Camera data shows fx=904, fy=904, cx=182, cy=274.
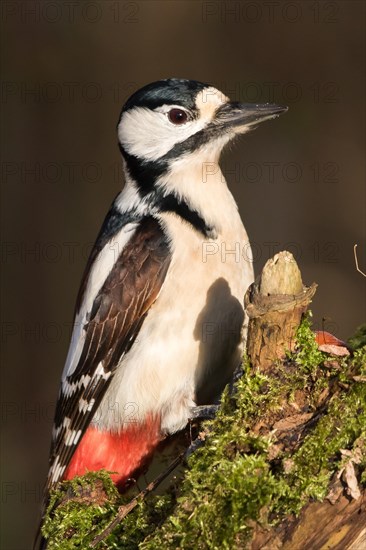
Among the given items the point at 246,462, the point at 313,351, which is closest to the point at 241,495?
the point at 246,462

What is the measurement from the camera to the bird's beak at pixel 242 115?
9.75 feet

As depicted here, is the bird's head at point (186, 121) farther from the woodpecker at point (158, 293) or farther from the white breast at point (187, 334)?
the white breast at point (187, 334)

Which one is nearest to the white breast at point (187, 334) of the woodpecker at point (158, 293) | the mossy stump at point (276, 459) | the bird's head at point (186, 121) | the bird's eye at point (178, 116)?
the woodpecker at point (158, 293)

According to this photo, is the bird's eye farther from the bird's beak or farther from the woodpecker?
the bird's beak

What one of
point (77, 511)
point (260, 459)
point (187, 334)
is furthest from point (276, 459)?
point (187, 334)

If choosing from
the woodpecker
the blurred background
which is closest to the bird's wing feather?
the woodpecker

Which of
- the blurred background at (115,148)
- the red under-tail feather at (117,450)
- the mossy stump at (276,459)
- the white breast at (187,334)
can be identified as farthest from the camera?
the blurred background at (115,148)

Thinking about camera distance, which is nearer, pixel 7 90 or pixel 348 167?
pixel 348 167

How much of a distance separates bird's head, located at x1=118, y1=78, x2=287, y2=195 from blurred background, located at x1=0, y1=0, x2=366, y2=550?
3.08 meters

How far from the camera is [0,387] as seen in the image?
6660mm

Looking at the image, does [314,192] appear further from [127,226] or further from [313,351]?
[313,351]

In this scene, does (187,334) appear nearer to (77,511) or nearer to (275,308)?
(77,511)

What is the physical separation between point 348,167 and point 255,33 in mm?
1172

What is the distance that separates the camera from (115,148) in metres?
6.79
